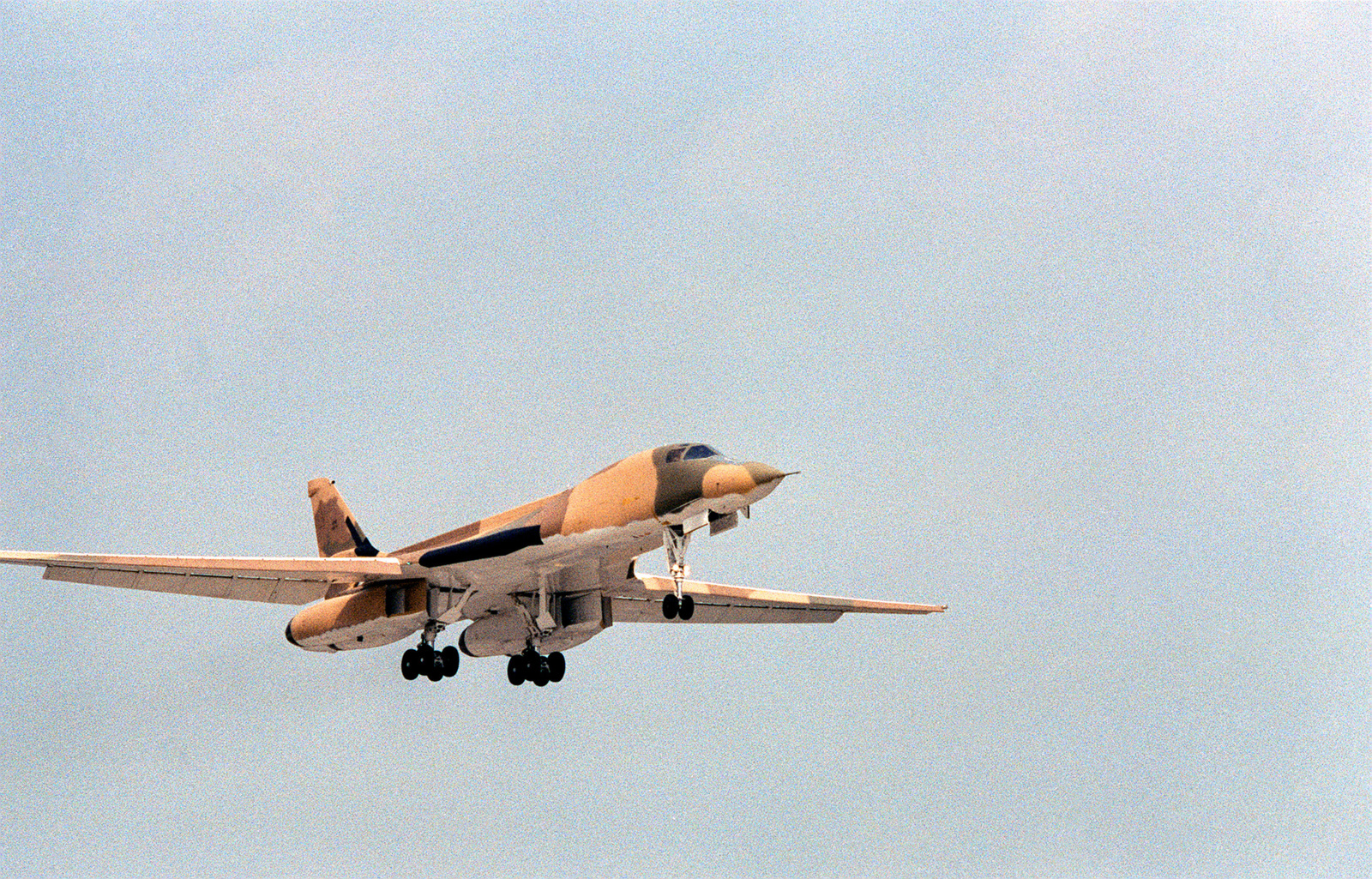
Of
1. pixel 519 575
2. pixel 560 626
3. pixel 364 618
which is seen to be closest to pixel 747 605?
pixel 560 626

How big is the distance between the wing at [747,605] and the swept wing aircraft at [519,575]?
0.08 m

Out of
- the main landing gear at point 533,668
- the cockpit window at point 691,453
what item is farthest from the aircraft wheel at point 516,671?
the cockpit window at point 691,453

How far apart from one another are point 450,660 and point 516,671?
6.48 feet

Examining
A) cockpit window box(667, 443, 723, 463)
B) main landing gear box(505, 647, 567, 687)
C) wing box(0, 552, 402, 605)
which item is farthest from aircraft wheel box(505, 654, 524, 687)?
cockpit window box(667, 443, 723, 463)

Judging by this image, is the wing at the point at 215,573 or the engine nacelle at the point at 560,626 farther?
the engine nacelle at the point at 560,626

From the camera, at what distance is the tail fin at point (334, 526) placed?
4597 centimetres

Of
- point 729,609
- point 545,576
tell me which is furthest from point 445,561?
point 729,609

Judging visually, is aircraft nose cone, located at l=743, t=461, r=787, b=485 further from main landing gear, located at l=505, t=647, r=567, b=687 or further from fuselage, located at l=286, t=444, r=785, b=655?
main landing gear, located at l=505, t=647, r=567, b=687

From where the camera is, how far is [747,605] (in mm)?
46969

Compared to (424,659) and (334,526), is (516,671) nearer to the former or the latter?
(424,659)

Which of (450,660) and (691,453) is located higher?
(691,453)

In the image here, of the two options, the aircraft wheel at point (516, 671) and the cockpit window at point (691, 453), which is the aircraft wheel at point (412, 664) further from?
the cockpit window at point (691, 453)

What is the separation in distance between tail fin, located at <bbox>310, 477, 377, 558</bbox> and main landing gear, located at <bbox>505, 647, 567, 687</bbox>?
649 centimetres

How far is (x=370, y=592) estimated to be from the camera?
134 feet
